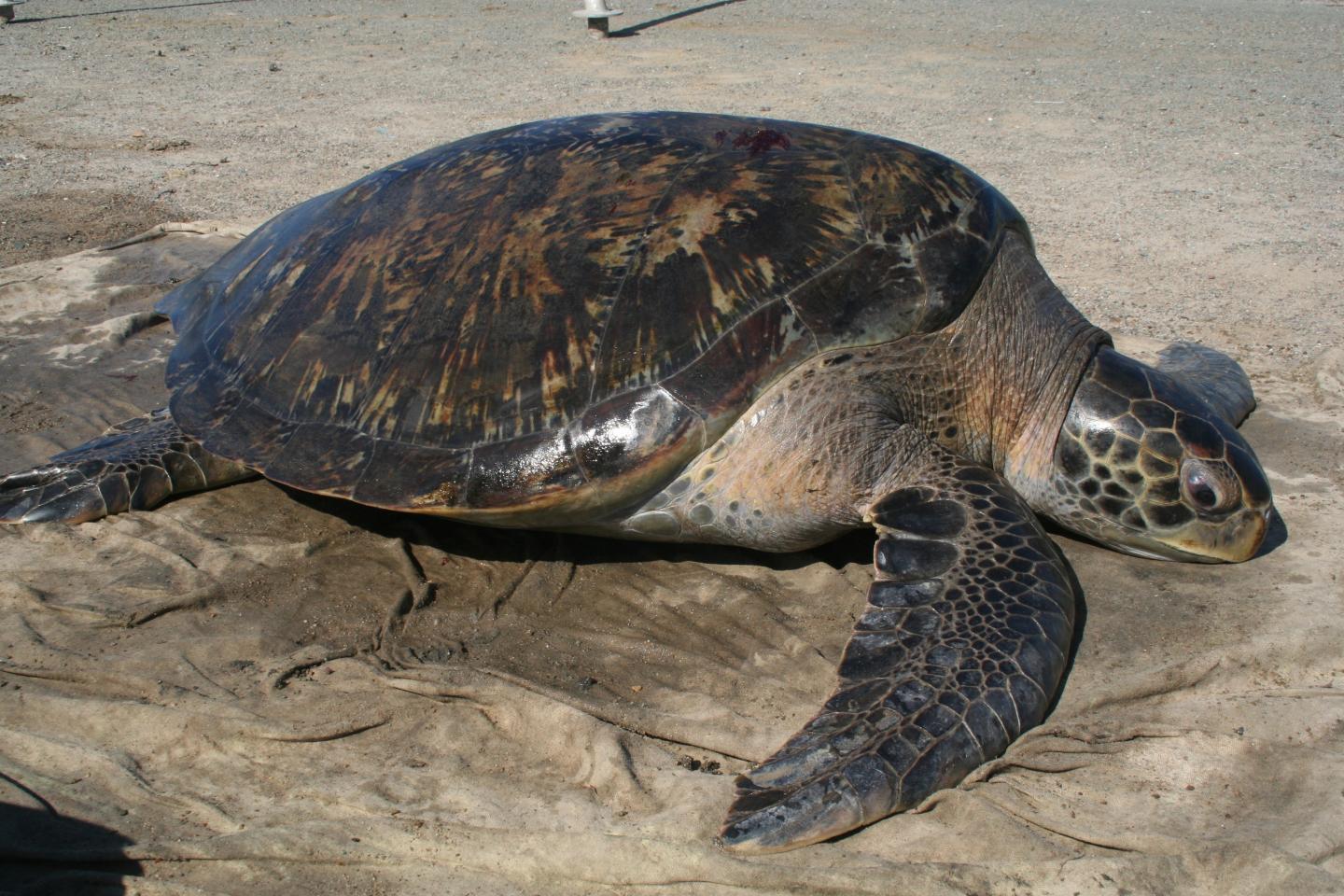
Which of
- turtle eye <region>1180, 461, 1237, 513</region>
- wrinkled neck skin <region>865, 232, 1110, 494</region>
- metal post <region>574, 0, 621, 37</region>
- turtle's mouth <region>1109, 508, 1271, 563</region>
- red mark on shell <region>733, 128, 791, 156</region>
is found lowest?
turtle's mouth <region>1109, 508, 1271, 563</region>

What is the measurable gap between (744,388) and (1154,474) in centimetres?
137

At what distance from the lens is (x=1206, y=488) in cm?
341

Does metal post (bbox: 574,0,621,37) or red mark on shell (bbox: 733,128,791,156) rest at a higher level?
red mark on shell (bbox: 733,128,791,156)

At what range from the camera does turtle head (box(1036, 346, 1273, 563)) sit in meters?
3.42

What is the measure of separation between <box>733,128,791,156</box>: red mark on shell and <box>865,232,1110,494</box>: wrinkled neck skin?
887 millimetres

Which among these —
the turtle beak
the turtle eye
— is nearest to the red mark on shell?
the turtle eye

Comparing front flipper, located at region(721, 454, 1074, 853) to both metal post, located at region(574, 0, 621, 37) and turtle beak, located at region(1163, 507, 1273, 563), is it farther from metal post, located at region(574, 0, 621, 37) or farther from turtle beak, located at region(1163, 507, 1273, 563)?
metal post, located at region(574, 0, 621, 37)

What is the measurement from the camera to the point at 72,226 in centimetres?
708

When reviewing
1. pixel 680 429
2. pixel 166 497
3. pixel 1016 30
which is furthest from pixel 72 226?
pixel 1016 30

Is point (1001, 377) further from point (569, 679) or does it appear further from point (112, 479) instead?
point (112, 479)

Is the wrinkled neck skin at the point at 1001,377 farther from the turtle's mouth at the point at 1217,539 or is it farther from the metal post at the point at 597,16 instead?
the metal post at the point at 597,16

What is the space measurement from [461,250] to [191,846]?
82.7 inches

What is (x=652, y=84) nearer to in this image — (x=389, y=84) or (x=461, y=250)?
(x=389, y=84)

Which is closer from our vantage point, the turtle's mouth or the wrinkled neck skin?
the turtle's mouth
